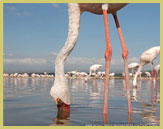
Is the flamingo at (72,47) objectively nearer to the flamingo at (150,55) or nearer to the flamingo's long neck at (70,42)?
the flamingo's long neck at (70,42)

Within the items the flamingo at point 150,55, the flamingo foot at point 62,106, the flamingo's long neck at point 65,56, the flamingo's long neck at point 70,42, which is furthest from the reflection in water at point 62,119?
the flamingo at point 150,55

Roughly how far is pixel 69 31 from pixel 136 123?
7.63 feet

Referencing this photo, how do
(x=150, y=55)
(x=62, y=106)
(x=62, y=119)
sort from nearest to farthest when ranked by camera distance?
1. (x=62, y=119)
2. (x=62, y=106)
3. (x=150, y=55)

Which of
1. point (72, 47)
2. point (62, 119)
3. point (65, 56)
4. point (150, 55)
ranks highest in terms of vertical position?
point (150, 55)

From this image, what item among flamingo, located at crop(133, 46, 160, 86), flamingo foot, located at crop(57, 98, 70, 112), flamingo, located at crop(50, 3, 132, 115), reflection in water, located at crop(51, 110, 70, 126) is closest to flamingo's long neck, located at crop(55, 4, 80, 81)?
flamingo, located at crop(50, 3, 132, 115)

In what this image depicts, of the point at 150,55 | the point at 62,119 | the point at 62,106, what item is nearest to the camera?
the point at 62,119

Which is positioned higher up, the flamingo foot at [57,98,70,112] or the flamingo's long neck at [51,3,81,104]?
the flamingo's long neck at [51,3,81,104]

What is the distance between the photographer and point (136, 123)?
428 centimetres

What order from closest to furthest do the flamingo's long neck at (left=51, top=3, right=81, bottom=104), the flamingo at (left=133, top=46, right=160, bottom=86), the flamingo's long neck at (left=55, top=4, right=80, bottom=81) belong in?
the flamingo's long neck at (left=51, top=3, right=81, bottom=104) → the flamingo's long neck at (left=55, top=4, right=80, bottom=81) → the flamingo at (left=133, top=46, right=160, bottom=86)

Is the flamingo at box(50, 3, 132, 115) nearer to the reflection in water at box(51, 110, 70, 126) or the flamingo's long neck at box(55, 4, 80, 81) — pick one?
the flamingo's long neck at box(55, 4, 80, 81)

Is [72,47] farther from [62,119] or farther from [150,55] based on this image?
[150,55]

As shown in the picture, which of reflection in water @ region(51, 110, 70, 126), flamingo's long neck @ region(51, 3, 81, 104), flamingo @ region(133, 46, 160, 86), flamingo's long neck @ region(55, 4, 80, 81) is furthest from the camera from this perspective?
flamingo @ region(133, 46, 160, 86)

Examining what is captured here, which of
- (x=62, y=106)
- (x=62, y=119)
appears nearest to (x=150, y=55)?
(x=62, y=106)

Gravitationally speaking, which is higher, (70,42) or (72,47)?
(70,42)
